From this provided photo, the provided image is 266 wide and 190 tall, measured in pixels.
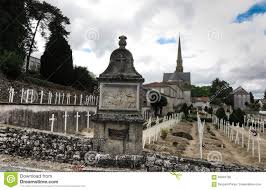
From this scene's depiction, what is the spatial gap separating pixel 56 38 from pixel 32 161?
1200 inches

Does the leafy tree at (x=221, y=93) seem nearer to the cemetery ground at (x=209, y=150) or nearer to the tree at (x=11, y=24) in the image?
the cemetery ground at (x=209, y=150)

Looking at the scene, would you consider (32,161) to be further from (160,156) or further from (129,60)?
(129,60)

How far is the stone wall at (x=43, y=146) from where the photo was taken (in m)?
7.88

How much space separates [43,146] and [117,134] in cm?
225

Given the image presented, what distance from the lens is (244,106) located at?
10038cm

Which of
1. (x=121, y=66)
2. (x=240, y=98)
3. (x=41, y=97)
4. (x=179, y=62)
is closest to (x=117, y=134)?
(x=121, y=66)

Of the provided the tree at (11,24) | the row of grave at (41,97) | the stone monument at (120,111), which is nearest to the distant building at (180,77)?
the row of grave at (41,97)

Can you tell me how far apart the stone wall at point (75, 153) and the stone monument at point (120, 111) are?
31 cm

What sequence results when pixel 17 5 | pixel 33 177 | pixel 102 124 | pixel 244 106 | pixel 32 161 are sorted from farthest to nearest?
pixel 244 106 < pixel 17 5 < pixel 102 124 < pixel 32 161 < pixel 33 177

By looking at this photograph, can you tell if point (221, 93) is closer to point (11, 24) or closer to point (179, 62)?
point (179, 62)

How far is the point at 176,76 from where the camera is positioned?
113m

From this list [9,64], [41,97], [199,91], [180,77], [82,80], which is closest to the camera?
[41,97]

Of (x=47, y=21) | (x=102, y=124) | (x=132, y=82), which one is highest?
(x=47, y=21)

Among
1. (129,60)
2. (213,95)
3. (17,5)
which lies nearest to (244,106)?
(213,95)
